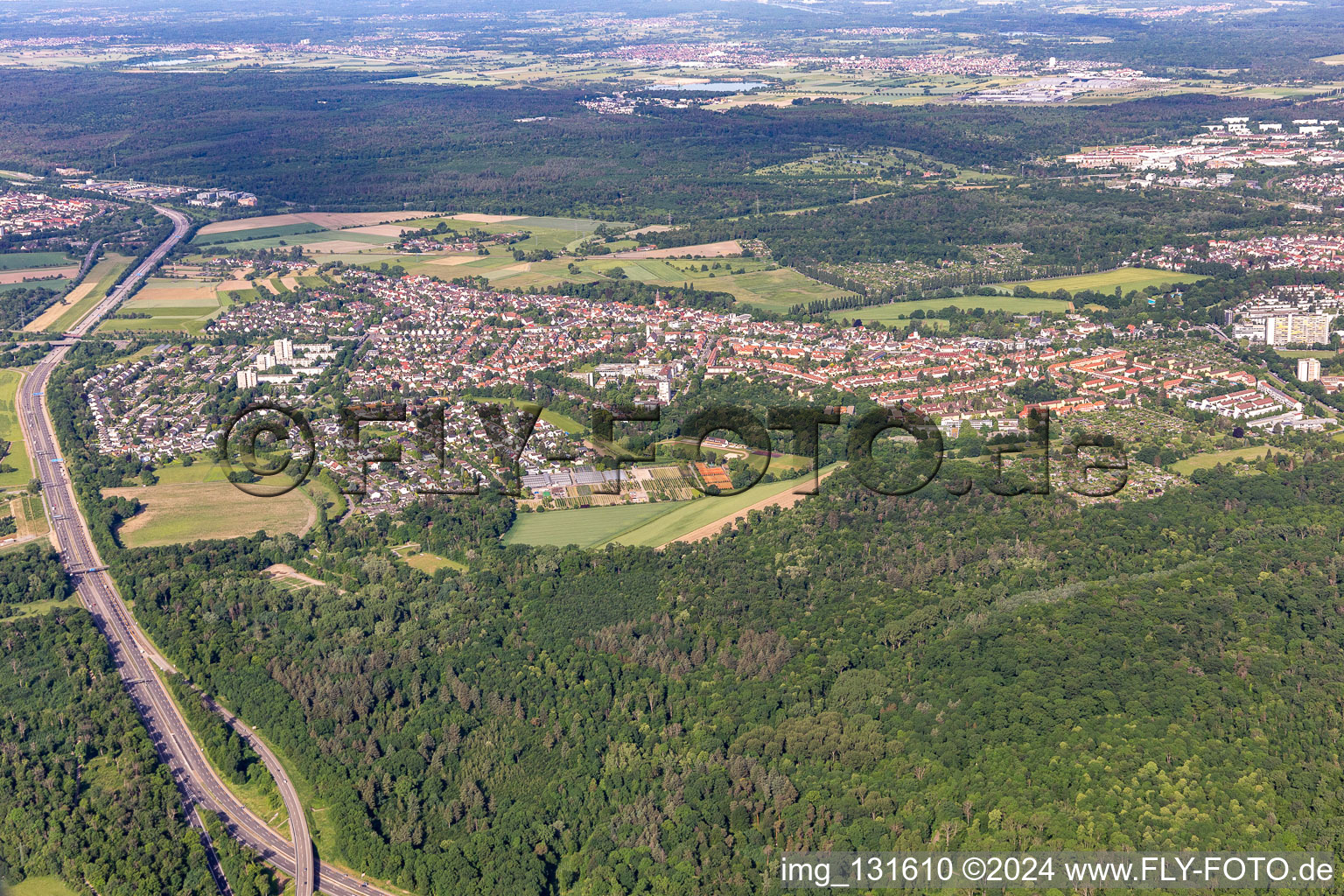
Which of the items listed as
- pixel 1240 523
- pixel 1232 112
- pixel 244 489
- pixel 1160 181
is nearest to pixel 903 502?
pixel 1240 523

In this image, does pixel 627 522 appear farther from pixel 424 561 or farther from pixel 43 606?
pixel 43 606

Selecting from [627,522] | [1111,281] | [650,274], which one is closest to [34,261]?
[650,274]

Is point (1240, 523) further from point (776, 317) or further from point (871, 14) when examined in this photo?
point (871, 14)

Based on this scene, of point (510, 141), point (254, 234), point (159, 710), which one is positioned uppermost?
point (510, 141)

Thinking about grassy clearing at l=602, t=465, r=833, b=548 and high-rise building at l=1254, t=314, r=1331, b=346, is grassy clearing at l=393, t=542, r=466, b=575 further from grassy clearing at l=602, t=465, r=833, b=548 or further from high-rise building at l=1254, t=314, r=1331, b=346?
high-rise building at l=1254, t=314, r=1331, b=346

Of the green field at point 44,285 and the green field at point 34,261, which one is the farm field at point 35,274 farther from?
the green field at point 34,261
